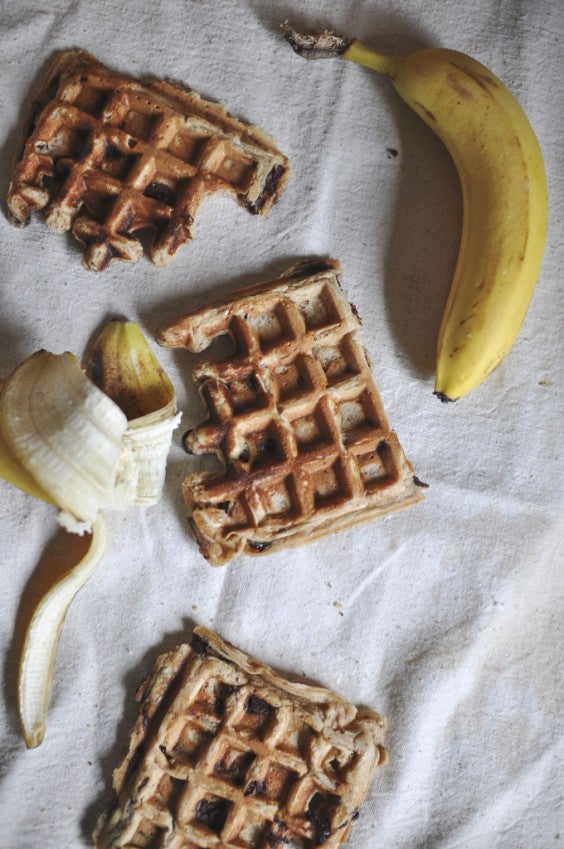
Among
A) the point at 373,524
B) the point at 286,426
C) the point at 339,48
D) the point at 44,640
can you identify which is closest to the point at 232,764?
the point at 44,640

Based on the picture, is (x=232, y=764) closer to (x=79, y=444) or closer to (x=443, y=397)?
(x=79, y=444)

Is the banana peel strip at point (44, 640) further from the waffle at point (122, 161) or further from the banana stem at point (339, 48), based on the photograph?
the banana stem at point (339, 48)

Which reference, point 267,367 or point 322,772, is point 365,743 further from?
point 267,367

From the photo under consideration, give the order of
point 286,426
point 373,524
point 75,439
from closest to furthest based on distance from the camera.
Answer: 1. point 75,439
2. point 286,426
3. point 373,524

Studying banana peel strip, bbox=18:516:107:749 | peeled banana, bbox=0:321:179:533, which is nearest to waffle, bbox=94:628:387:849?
banana peel strip, bbox=18:516:107:749

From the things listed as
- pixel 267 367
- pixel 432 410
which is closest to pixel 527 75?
pixel 432 410

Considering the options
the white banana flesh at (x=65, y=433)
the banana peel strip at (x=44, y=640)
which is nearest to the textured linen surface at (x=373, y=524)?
the banana peel strip at (x=44, y=640)
